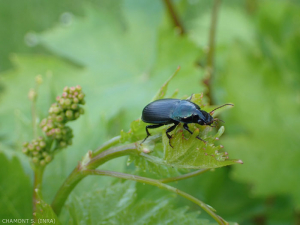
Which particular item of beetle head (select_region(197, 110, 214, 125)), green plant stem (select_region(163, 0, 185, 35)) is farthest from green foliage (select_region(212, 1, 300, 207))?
beetle head (select_region(197, 110, 214, 125))

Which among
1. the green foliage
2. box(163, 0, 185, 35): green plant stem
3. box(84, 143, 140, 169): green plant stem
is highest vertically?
box(163, 0, 185, 35): green plant stem

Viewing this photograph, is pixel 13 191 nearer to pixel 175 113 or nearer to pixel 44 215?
pixel 44 215

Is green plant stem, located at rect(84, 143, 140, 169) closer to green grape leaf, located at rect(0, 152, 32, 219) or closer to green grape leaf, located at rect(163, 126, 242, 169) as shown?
green grape leaf, located at rect(163, 126, 242, 169)

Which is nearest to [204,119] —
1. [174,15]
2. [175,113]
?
[175,113]

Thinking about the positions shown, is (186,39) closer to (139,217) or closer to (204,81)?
(204,81)

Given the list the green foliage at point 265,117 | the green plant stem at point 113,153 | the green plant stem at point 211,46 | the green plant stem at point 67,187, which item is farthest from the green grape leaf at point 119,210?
the green plant stem at point 211,46
